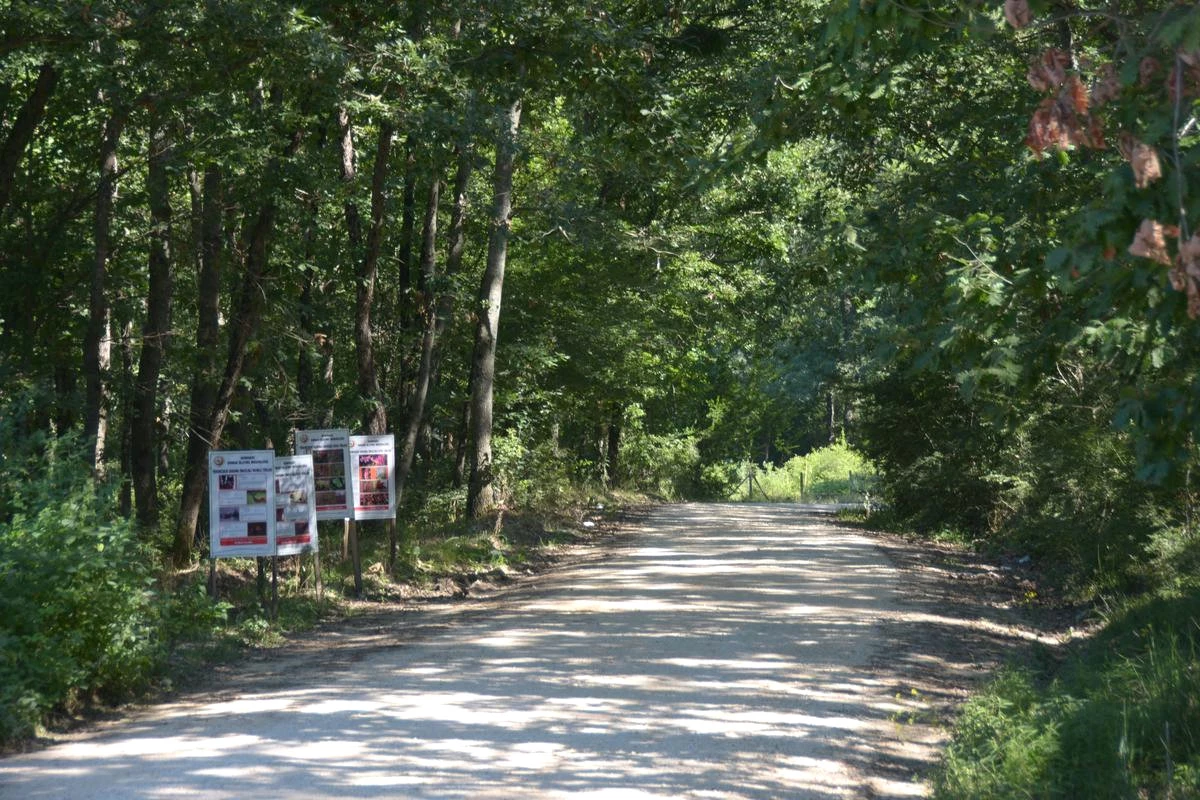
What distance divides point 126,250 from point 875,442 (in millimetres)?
15647

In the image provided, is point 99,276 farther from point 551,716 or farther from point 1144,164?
point 1144,164

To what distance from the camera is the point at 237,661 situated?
39.5 ft

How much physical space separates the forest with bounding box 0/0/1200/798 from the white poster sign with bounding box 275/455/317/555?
1627 mm

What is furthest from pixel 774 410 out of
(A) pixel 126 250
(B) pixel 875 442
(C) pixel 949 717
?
(C) pixel 949 717

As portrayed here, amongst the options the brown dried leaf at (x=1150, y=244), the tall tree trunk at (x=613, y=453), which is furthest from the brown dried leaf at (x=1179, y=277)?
the tall tree trunk at (x=613, y=453)

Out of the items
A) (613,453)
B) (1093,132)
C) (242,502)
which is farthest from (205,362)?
(613,453)

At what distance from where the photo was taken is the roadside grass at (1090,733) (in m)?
6.79

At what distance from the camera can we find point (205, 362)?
17.9m

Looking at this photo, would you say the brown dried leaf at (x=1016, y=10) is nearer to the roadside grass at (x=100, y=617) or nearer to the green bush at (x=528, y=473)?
the roadside grass at (x=100, y=617)

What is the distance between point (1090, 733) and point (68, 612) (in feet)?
22.6

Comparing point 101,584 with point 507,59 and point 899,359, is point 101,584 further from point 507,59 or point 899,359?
point 507,59

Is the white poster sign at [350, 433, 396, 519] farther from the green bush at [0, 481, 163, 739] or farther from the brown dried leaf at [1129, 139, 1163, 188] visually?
the brown dried leaf at [1129, 139, 1163, 188]

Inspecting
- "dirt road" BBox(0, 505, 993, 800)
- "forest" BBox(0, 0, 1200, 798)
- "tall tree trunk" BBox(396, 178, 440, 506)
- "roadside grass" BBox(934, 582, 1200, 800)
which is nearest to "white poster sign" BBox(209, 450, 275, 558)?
"forest" BBox(0, 0, 1200, 798)

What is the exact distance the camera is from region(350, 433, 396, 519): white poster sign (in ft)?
55.1
